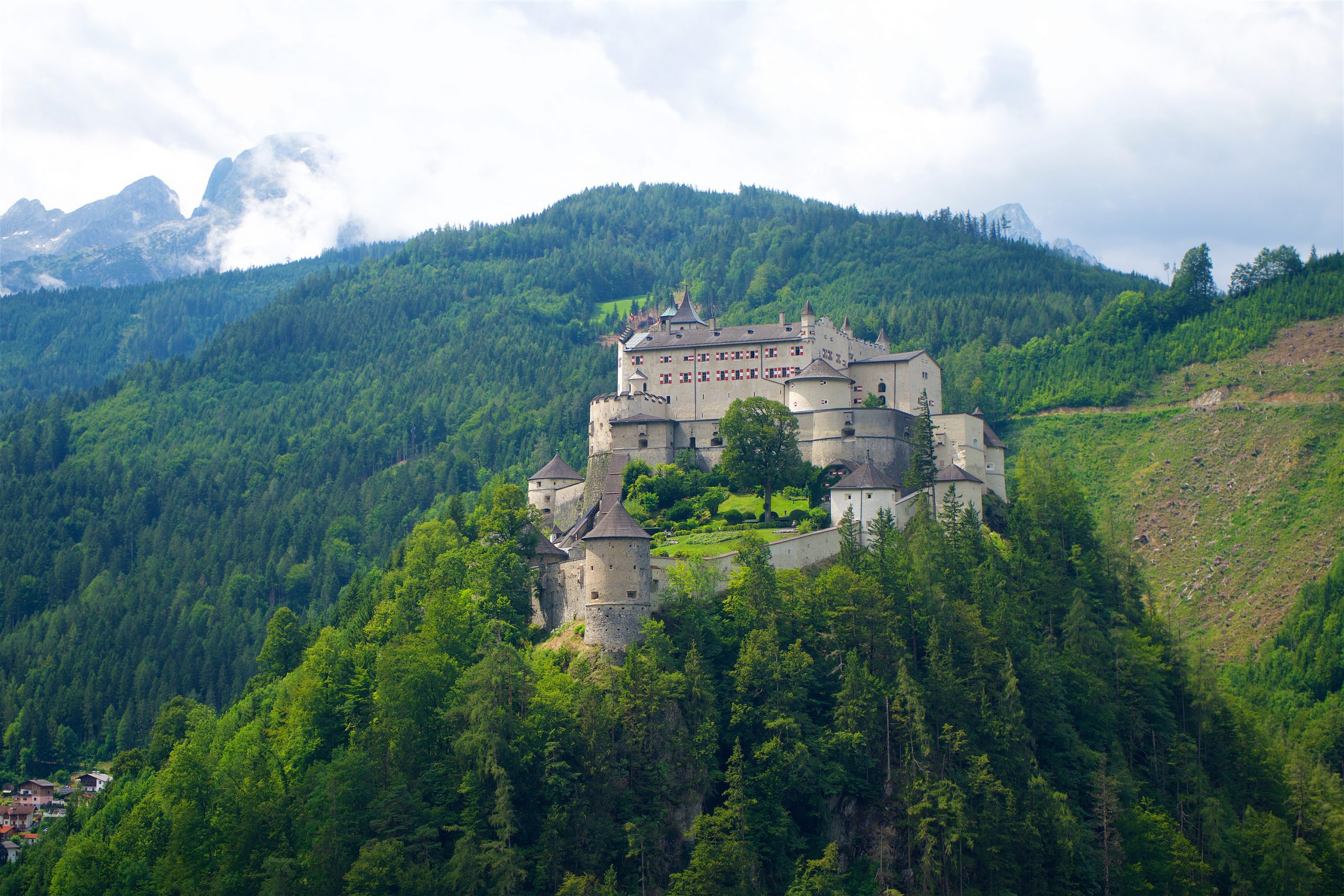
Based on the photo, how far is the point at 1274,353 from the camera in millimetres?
135625

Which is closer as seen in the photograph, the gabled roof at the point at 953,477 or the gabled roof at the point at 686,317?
the gabled roof at the point at 953,477

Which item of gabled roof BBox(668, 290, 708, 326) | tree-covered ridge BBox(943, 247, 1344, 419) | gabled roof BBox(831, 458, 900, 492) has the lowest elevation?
gabled roof BBox(831, 458, 900, 492)

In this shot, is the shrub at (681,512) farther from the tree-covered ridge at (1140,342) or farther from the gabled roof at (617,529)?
the tree-covered ridge at (1140,342)

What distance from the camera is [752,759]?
208ft

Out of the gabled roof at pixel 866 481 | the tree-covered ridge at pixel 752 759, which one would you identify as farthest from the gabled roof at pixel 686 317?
the tree-covered ridge at pixel 752 759

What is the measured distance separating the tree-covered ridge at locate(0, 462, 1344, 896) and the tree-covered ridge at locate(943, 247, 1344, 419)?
61330 millimetres

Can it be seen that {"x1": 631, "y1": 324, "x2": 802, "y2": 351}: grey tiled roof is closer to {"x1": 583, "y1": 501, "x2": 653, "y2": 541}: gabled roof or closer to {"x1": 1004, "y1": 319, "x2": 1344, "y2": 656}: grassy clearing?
{"x1": 1004, "y1": 319, "x2": 1344, "y2": 656}: grassy clearing

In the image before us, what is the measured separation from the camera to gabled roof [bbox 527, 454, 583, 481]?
91.8m

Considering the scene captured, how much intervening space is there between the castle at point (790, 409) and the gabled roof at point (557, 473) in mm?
80

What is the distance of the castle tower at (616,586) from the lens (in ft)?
212

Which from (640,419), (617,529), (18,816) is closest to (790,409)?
(640,419)

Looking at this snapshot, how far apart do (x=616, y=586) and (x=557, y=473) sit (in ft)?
91.4

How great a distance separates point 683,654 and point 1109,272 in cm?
15278

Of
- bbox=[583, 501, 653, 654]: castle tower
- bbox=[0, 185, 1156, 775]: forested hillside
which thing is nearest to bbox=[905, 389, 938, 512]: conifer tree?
bbox=[583, 501, 653, 654]: castle tower
